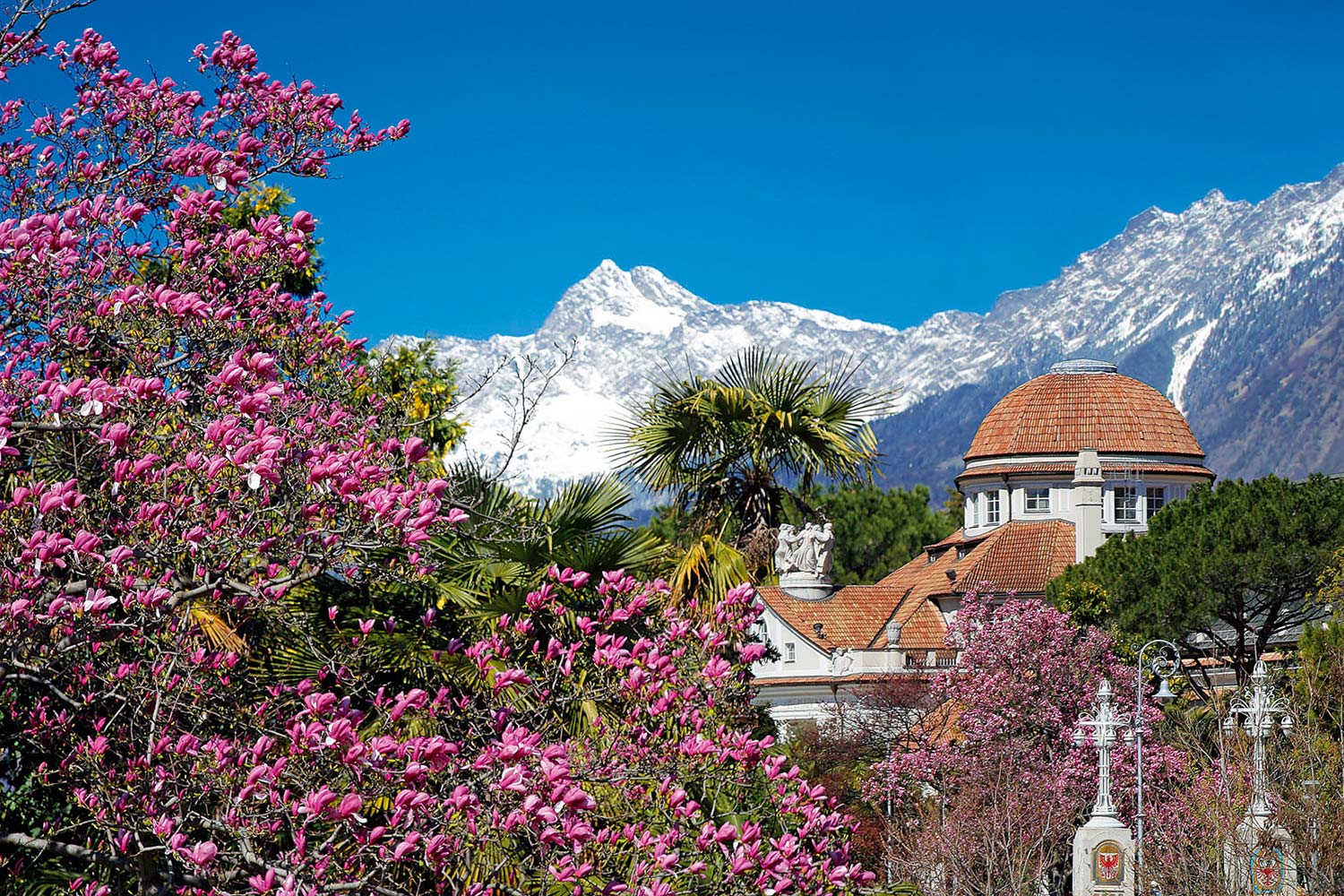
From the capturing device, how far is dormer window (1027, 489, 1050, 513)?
3091 inches

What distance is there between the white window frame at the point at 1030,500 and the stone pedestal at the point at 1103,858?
51.5 meters

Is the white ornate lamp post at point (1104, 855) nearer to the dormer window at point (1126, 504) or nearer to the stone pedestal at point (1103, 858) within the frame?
the stone pedestal at point (1103, 858)

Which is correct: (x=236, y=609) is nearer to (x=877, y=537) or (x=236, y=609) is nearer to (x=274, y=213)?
(x=274, y=213)

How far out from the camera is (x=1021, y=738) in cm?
4106

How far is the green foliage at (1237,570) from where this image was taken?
145 ft

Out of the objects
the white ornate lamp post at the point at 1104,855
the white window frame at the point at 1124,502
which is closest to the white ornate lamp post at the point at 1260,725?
the white ornate lamp post at the point at 1104,855

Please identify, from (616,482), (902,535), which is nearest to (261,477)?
(616,482)

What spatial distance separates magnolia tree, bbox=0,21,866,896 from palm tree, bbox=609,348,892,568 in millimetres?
12502

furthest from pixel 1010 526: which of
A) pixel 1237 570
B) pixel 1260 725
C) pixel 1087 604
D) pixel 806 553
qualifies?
pixel 1260 725

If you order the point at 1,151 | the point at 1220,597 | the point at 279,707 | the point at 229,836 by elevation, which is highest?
the point at 1220,597

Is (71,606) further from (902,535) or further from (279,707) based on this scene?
(902,535)

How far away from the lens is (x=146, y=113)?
9352 millimetres

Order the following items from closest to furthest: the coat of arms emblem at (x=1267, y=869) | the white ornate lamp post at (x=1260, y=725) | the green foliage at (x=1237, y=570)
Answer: the coat of arms emblem at (x=1267, y=869)
the white ornate lamp post at (x=1260, y=725)
the green foliage at (x=1237, y=570)

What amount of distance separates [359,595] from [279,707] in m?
4.25
